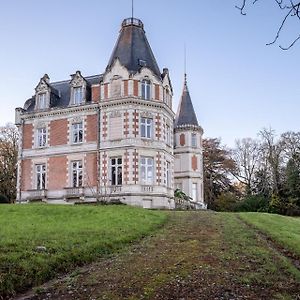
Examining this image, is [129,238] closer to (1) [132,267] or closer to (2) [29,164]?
(1) [132,267]

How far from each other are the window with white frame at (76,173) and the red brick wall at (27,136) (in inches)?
177

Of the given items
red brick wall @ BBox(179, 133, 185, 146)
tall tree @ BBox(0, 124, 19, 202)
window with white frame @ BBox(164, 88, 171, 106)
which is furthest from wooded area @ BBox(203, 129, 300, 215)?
tall tree @ BBox(0, 124, 19, 202)

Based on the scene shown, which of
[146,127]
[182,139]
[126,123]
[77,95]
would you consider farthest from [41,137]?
[182,139]

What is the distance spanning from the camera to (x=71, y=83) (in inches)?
1398

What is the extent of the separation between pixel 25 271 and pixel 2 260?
74cm

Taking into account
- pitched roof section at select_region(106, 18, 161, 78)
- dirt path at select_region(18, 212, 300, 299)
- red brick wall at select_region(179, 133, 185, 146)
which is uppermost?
pitched roof section at select_region(106, 18, 161, 78)

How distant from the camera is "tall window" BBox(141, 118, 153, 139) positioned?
32.2 meters

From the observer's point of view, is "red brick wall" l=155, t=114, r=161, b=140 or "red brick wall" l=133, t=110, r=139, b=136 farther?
"red brick wall" l=155, t=114, r=161, b=140

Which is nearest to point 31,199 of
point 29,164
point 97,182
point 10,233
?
point 29,164

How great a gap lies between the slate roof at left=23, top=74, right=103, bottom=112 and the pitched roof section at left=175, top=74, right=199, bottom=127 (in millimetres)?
11682

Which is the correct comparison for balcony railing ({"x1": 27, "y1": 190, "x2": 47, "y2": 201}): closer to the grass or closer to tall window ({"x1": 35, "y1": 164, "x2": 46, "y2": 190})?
tall window ({"x1": 35, "y1": 164, "x2": 46, "y2": 190})

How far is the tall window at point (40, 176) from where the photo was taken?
34969 mm

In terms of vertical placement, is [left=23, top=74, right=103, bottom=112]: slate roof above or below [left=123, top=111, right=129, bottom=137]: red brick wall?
above

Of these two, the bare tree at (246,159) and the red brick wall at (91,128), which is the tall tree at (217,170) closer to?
the bare tree at (246,159)
